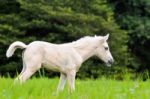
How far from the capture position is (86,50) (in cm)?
936

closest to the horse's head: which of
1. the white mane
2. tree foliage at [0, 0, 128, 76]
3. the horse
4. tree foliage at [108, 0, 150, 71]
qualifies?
the white mane

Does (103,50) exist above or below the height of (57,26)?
below

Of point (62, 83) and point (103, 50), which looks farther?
point (103, 50)

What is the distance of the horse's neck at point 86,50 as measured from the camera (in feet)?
30.4

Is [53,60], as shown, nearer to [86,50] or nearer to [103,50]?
[86,50]

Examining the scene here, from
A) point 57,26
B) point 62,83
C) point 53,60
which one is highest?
point 57,26

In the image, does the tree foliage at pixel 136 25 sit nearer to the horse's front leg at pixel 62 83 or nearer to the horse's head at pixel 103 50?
the horse's head at pixel 103 50

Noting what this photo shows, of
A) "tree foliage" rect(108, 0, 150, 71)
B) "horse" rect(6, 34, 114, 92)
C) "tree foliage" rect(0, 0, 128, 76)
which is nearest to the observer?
"horse" rect(6, 34, 114, 92)

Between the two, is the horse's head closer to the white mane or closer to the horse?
the white mane

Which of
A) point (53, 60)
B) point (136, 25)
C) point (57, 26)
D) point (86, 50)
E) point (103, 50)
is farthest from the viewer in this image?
point (136, 25)

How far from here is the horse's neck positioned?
9.26 m

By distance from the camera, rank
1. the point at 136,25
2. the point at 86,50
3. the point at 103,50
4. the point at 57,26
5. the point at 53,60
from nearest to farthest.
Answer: the point at 53,60
the point at 86,50
the point at 103,50
the point at 57,26
the point at 136,25

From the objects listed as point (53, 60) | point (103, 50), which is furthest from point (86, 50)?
point (53, 60)

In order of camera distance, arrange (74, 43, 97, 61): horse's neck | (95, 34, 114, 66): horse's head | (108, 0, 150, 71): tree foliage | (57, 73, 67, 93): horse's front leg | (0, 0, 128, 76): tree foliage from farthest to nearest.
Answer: (108, 0, 150, 71): tree foliage → (0, 0, 128, 76): tree foliage → (95, 34, 114, 66): horse's head → (74, 43, 97, 61): horse's neck → (57, 73, 67, 93): horse's front leg
